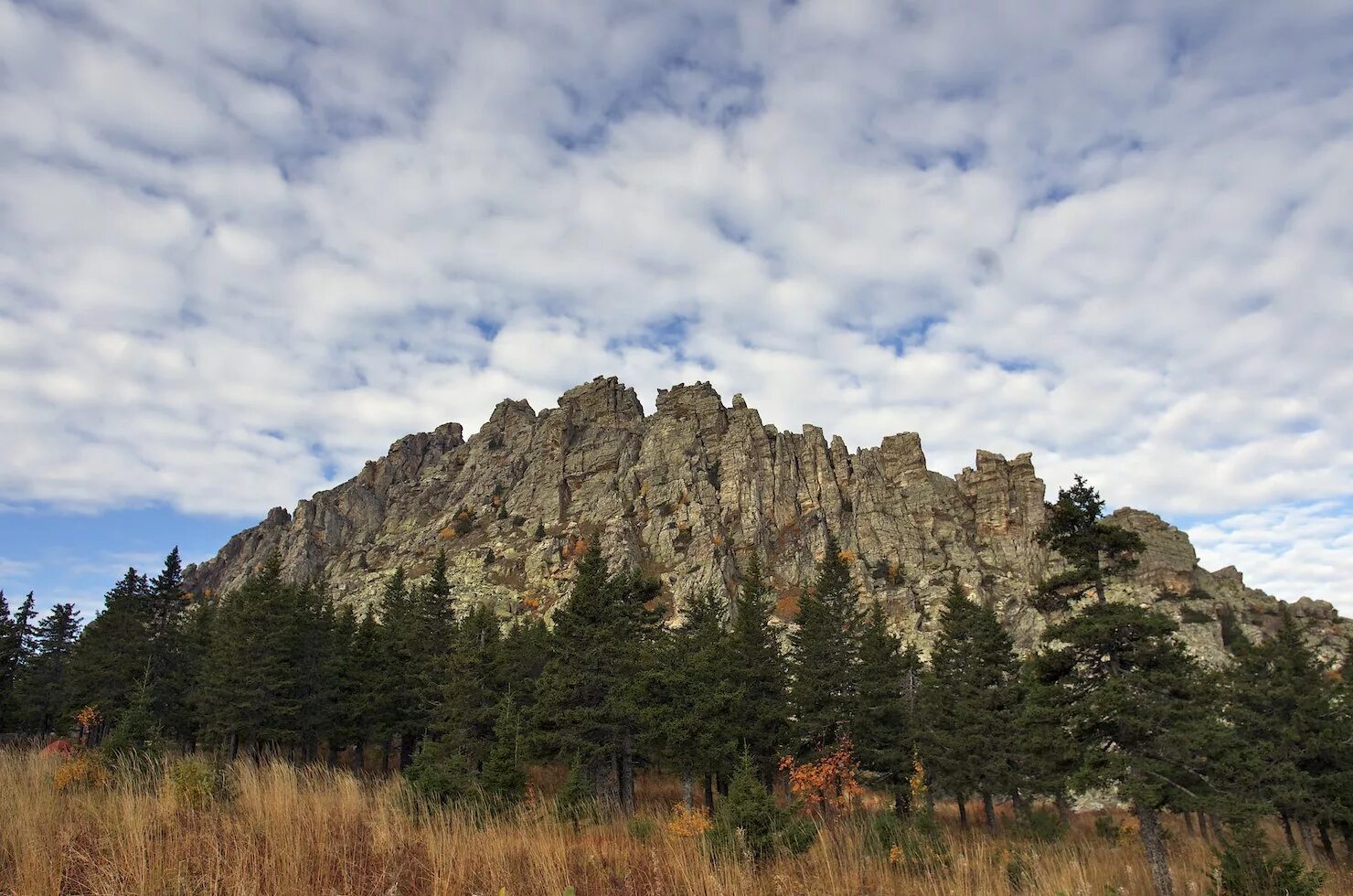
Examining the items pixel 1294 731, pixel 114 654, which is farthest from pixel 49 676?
pixel 1294 731

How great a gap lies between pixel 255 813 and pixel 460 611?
91.3 meters

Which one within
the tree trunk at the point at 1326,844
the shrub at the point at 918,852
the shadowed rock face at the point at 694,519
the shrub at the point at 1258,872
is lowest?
the tree trunk at the point at 1326,844

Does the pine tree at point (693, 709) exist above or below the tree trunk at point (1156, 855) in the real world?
above

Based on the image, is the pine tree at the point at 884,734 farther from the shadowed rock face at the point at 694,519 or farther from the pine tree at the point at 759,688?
the shadowed rock face at the point at 694,519

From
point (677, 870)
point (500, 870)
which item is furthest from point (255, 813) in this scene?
point (677, 870)

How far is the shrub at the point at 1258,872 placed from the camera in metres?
7.78

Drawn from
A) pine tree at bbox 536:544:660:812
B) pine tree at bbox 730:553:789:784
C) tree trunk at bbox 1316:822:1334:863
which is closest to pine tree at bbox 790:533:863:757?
pine tree at bbox 730:553:789:784

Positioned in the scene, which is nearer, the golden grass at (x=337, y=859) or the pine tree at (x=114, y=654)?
the golden grass at (x=337, y=859)

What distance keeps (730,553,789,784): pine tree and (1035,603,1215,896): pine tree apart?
45.5 ft

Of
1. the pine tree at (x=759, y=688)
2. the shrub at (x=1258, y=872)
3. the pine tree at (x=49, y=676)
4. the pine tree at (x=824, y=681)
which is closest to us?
the shrub at (x=1258, y=872)

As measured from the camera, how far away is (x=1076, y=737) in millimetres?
16438

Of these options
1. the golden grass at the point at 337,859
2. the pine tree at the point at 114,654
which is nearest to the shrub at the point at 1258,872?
the golden grass at the point at 337,859

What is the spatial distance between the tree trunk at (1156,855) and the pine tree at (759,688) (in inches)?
593

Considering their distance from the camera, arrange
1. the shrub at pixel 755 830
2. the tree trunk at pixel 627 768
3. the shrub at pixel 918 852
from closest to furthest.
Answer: the shrub at pixel 918 852 → the shrub at pixel 755 830 → the tree trunk at pixel 627 768
